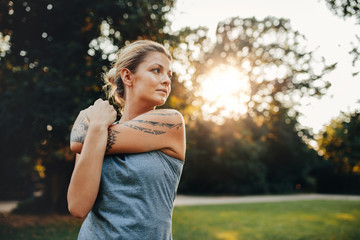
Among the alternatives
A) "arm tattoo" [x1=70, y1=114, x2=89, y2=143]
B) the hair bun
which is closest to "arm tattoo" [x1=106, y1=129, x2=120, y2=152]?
"arm tattoo" [x1=70, y1=114, x2=89, y2=143]

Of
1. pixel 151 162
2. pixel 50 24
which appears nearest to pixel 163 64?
pixel 151 162

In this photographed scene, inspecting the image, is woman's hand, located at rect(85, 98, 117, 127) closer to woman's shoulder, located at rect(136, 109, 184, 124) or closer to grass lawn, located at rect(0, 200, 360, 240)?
woman's shoulder, located at rect(136, 109, 184, 124)

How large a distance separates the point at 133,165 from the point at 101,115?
0.33m

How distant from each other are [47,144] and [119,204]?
10727 mm

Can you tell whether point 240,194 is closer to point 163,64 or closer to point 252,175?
point 252,175

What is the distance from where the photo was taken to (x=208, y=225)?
40.6 ft

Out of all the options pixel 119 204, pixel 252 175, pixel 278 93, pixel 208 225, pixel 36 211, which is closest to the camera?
pixel 119 204

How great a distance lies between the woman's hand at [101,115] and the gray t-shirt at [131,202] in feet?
0.63

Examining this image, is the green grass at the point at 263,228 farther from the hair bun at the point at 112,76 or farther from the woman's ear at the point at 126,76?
the woman's ear at the point at 126,76

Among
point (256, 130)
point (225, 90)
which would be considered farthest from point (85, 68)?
point (256, 130)

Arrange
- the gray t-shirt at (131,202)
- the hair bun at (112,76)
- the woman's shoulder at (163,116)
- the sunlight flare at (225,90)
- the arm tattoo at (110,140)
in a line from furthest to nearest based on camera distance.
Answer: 1. the sunlight flare at (225,90)
2. the hair bun at (112,76)
3. the woman's shoulder at (163,116)
4. the arm tattoo at (110,140)
5. the gray t-shirt at (131,202)

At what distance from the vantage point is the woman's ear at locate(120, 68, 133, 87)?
178 cm

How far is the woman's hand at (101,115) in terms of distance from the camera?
1537 mm

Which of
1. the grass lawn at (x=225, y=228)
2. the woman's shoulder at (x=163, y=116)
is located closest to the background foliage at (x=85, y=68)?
the grass lawn at (x=225, y=228)
